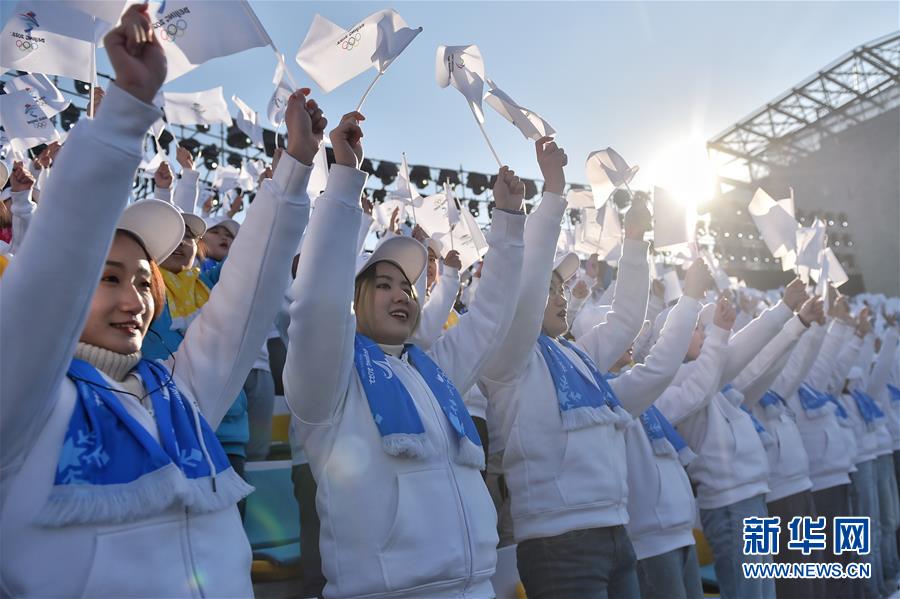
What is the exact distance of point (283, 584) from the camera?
3.12m

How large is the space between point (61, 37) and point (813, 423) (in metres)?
5.48

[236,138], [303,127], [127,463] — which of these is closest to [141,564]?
[127,463]

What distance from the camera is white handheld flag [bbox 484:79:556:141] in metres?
3.30

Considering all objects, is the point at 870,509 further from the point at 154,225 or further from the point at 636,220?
the point at 154,225

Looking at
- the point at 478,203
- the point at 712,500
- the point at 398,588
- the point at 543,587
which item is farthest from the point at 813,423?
the point at 478,203

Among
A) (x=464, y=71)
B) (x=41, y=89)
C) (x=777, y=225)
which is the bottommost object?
(x=464, y=71)

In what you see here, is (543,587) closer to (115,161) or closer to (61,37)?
(115,161)

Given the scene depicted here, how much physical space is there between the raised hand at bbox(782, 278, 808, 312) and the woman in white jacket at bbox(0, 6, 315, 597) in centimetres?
369

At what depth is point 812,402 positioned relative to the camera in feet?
18.6

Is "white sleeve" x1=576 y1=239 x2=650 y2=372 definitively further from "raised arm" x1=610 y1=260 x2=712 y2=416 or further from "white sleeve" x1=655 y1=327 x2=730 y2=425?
"white sleeve" x1=655 y1=327 x2=730 y2=425

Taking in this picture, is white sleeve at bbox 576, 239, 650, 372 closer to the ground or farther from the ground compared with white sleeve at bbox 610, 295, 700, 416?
farther from the ground

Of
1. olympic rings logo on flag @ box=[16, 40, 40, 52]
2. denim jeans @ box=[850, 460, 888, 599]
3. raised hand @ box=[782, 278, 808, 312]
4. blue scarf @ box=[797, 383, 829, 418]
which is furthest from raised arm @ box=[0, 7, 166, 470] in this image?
denim jeans @ box=[850, 460, 888, 599]

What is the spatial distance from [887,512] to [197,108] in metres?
6.78

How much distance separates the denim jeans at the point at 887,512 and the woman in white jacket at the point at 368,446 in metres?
5.51
